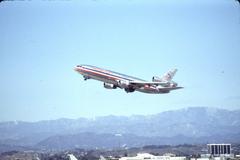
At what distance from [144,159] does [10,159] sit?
37162mm

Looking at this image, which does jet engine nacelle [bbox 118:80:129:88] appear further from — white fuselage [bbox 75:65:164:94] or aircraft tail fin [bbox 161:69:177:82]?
aircraft tail fin [bbox 161:69:177:82]

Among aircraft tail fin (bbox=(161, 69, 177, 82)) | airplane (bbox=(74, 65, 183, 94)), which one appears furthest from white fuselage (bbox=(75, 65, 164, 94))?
aircraft tail fin (bbox=(161, 69, 177, 82))

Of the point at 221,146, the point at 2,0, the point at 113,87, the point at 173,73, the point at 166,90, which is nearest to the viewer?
the point at 2,0

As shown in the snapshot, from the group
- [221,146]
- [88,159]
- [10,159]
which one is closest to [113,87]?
[88,159]

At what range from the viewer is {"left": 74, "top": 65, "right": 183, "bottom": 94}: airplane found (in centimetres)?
4241

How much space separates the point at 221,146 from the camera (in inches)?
5689

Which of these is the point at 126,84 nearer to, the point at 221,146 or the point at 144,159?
the point at 144,159

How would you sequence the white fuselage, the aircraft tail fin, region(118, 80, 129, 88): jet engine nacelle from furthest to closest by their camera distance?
the aircraft tail fin < the white fuselage < region(118, 80, 129, 88): jet engine nacelle

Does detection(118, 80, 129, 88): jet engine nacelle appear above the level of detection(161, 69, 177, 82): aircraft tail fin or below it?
below

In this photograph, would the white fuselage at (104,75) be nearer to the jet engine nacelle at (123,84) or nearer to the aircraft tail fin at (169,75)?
the jet engine nacelle at (123,84)

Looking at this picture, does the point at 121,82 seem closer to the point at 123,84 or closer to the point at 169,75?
the point at 123,84

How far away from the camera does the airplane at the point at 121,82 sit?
4241 centimetres

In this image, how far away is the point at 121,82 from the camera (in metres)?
42.6

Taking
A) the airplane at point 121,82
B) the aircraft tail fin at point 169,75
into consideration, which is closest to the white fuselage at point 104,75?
the airplane at point 121,82
